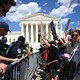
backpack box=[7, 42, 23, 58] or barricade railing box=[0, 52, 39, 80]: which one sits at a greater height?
backpack box=[7, 42, 23, 58]

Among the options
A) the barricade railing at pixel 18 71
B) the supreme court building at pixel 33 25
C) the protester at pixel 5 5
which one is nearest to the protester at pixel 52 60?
the barricade railing at pixel 18 71

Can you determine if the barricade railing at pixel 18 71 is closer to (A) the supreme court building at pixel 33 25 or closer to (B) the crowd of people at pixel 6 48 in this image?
(B) the crowd of people at pixel 6 48

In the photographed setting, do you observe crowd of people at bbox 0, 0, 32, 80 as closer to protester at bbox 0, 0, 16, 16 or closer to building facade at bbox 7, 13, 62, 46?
Answer: protester at bbox 0, 0, 16, 16

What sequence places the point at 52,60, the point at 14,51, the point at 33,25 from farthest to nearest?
1. the point at 33,25
2. the point at 52,60
3. the point at 14,51

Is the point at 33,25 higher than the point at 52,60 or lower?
higher

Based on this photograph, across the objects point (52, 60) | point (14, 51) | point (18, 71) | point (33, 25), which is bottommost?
point (18, 71)

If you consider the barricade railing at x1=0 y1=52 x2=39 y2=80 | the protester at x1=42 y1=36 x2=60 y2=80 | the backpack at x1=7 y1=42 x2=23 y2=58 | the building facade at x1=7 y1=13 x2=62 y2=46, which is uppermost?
the building facade at x1=7 y1=13 x2=62 y2=46

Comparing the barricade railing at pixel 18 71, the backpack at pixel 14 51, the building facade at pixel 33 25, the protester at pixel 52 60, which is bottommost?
the barricade railing at pixel 18 71

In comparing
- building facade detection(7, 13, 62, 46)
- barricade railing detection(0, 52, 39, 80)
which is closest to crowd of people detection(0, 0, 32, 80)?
barricade railing detection(0, 52, 39, 80)

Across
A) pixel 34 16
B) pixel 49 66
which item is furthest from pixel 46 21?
pixel 49 66

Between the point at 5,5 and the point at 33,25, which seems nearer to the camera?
the point at 5,5

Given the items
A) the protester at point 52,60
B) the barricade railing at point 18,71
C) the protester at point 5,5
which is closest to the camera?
the protester at point 5,5

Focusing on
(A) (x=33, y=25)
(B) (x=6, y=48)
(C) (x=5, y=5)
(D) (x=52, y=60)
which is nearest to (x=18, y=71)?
(B) (x=6, y=48)

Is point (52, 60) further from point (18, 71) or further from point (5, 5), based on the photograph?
point (5, 5)
